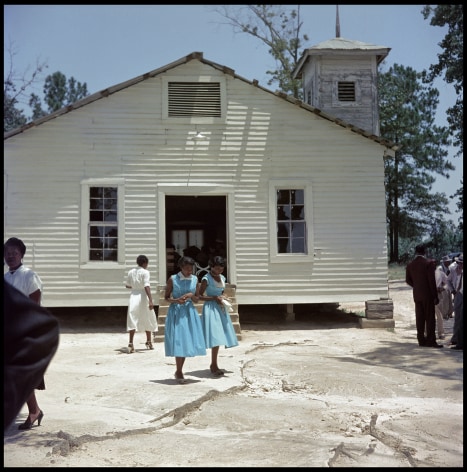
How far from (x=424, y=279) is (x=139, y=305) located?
5.65 meters

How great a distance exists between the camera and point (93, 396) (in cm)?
770

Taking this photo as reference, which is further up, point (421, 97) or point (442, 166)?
point (421, 97)

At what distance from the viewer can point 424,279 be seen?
12016mm

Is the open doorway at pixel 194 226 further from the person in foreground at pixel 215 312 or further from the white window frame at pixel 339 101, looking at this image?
the person in foreground at pixel 215 312

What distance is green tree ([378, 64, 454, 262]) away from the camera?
4194 centimetres

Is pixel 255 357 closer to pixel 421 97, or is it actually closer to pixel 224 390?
pixel 224 390

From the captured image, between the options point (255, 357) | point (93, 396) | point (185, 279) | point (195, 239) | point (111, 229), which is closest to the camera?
point (93, 396)

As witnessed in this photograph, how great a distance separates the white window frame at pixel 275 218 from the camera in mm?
15023

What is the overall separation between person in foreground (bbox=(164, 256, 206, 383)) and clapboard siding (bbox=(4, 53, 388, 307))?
20.5 ft

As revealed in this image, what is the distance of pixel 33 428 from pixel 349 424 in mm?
3194

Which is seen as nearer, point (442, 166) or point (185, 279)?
point (185, 279)

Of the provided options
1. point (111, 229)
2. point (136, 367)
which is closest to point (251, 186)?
point (111, 229)

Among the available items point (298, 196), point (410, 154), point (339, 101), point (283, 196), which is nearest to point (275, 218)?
point (283, 196)

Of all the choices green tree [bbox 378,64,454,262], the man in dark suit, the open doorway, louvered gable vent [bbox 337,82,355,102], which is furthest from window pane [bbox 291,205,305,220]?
green tree [bbox 378,64,454,262]
